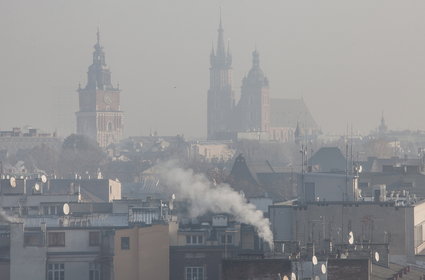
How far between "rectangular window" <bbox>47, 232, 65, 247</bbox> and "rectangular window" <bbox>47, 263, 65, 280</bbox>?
71 centimetres

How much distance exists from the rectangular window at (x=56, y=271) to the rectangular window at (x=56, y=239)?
707 millimetres

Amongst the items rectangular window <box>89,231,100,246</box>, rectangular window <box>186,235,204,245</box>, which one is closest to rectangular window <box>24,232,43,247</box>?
rectangular window <box>89,231,100,246</box>

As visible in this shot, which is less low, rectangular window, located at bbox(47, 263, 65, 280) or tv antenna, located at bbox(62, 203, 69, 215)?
tv antenna, located at bbox(62, 203, 69, 215)

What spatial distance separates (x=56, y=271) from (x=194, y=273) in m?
3.25

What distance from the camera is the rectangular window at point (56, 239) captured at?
5382 cm

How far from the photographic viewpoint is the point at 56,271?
174 feet

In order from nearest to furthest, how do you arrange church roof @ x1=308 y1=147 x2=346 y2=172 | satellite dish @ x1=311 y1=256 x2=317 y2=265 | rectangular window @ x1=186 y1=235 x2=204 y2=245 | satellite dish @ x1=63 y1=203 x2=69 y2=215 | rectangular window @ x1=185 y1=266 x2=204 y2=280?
satellite dish @ x1=311 y1=256 x2=317 y2=265
rectangular window @ x1=185 y1=266 x2=204 y2=280
rectangular window @ x1=186 y1=235 x2=204 y2=245
satellite dish @ x1=63 y1=203 x2=69 y2=215
church roof @ x1=308 y1=147 x2=346 y2=172

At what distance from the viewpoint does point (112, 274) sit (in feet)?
172

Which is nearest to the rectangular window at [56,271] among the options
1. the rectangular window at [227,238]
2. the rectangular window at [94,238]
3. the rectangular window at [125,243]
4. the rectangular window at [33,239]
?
the rectangular window at [33,239]

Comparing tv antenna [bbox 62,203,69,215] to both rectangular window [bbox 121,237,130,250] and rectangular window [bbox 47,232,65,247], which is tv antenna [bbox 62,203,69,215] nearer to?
rectangular window [bbox 47,232,65,247]

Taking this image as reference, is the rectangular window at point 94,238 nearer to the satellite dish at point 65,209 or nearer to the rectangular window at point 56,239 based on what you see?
A: the rectangular window at point 56,239

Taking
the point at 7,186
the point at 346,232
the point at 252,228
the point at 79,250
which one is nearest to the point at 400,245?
the point at 346,232

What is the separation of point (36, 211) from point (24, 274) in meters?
14.0

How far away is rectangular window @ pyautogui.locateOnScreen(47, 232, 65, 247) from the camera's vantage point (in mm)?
53822
